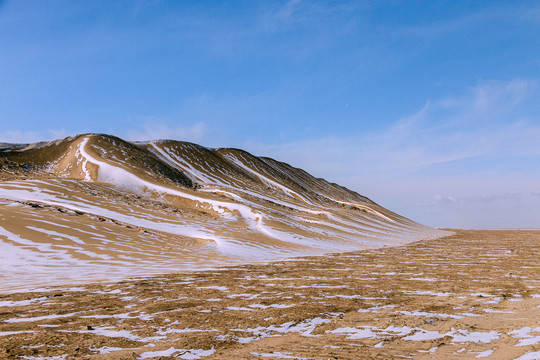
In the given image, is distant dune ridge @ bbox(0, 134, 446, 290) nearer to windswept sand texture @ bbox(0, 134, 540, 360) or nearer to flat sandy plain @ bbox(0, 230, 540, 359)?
windswept sand texture @ bbox(0, 134, 540, 360)

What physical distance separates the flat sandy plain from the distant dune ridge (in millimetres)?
4306

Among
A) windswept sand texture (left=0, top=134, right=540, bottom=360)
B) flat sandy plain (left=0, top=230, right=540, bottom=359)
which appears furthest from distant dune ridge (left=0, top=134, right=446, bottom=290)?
flat sandy plain (left=0, top=230, right=540, bottom=359)

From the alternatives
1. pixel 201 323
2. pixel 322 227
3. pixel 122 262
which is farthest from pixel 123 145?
pixel 201 323

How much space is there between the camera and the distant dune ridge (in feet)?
52.5

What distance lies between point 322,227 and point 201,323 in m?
36.4

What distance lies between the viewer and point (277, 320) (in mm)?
6828

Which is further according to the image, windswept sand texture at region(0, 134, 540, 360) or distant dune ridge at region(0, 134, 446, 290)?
distant dune ridge at region(0, 134, 446, 290)

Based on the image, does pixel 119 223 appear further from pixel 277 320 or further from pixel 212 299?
pixel 277 320

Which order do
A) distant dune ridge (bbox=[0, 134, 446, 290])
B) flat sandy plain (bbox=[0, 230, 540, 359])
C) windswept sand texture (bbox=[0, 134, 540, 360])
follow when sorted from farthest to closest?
distant dune ridge (bbox=[0, 134, 446, 290]) < windswept sand texture (bbox=[0, 134, 540, 360]) < flat sandy plain (bbox=[0, 230, 540, 359])

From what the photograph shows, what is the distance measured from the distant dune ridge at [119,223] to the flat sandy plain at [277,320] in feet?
14.1

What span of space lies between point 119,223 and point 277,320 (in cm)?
2157

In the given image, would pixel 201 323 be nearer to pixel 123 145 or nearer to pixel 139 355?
pixel 139 355

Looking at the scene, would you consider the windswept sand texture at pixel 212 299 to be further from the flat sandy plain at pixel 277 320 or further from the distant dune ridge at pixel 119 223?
the distant dune ridge at pixel 119 223

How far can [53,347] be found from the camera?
529cm
